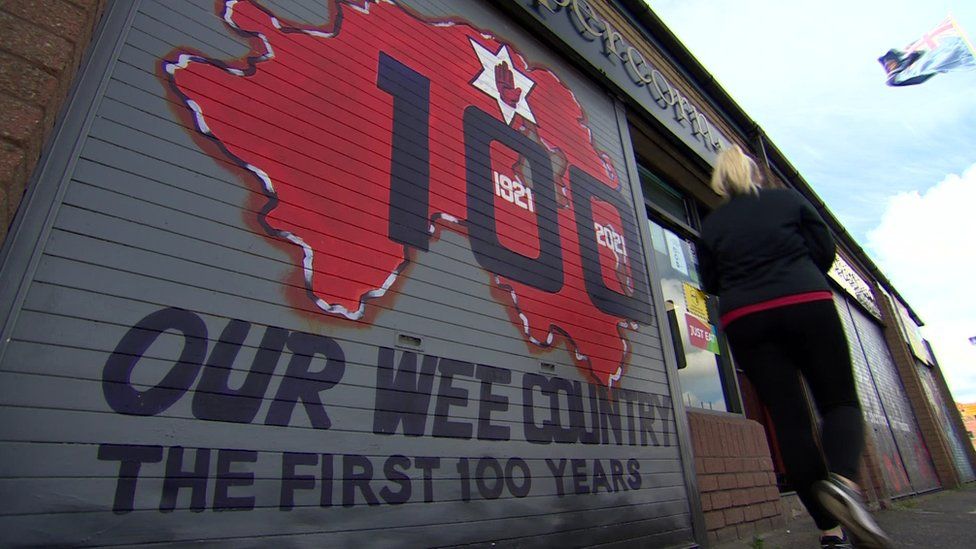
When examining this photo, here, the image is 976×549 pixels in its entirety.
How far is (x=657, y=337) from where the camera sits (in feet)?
14.8

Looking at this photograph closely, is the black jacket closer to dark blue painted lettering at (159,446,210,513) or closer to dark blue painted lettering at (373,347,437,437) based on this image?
dark blue painted lettering at (373,347,437,437)

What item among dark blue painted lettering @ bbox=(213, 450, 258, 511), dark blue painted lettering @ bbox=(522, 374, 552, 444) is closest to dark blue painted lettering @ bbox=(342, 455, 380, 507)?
dark blue painted lettering @ bbox=(213, 450, 258, 511)

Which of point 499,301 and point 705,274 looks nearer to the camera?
point 705,274

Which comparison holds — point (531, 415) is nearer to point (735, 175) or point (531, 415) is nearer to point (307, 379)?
point (307, 379)

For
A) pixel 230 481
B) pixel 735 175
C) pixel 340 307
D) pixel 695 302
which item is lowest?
pixel 230 481

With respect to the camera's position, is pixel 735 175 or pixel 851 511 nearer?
pixel 851 511

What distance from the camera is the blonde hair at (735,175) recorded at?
2354 mm

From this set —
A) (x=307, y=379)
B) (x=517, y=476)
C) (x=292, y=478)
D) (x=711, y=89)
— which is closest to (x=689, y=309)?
(x=711, y=89)

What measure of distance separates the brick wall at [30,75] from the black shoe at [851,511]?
8.90ft

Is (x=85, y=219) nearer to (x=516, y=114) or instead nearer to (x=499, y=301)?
(x=499, y=301)

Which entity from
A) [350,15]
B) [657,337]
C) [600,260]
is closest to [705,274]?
[600,260]

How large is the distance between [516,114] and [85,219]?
9.91ft

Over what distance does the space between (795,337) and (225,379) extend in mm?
2174

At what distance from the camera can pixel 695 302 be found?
6.04 m
